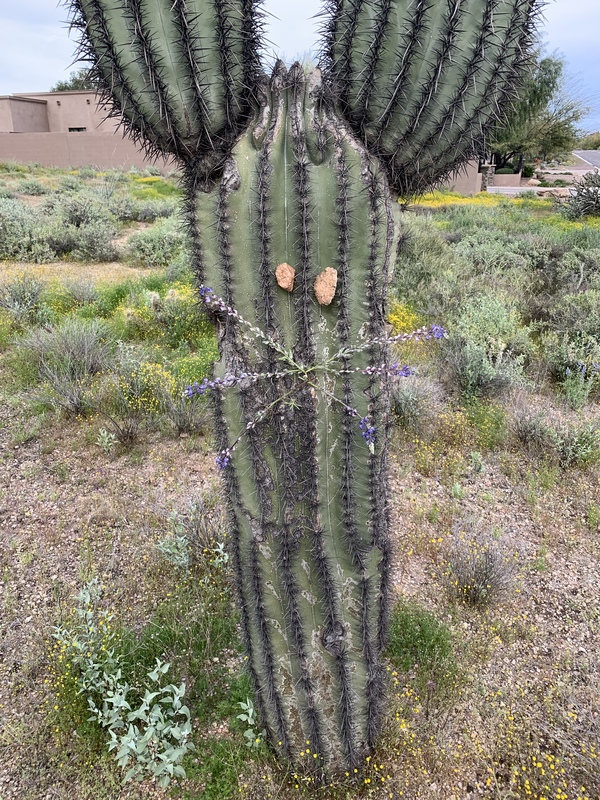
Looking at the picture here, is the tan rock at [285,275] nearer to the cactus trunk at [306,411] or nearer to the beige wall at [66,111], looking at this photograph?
the cactus trunk at [306,411]

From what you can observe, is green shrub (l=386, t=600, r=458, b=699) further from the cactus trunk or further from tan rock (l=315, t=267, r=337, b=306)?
tan rock (l=315, t=267, r=337, b=306)

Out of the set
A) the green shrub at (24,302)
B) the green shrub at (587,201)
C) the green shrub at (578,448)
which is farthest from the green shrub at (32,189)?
the green shrub at (578,448)

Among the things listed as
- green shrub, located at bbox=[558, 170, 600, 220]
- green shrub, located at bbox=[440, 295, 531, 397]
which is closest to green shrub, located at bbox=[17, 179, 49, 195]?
green shrub, located at bbox=[558, 170, 600, 220]

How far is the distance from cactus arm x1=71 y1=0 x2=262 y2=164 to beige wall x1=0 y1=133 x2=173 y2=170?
96.0 feet

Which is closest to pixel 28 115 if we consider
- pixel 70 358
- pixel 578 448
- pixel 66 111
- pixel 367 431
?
pixel 66 111

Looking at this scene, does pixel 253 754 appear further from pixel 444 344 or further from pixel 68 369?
pixel 444 344

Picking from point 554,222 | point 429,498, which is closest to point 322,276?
point 429,498

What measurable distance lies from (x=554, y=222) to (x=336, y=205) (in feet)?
48.4

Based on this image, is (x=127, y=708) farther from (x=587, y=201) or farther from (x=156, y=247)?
(x=587, y=201)

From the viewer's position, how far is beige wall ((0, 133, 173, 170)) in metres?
27.9

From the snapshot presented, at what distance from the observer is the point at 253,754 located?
2.17m

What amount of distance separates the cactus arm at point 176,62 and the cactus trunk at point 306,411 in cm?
11

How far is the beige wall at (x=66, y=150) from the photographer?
2792 cm

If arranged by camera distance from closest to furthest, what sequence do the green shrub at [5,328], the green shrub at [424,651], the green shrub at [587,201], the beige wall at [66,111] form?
the green shrub at [424,651] → the green shrub at [5,328] → the green shrub at [587,201] → the beige wall at [66,111]
